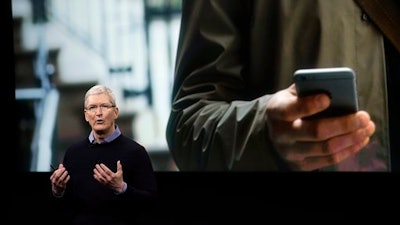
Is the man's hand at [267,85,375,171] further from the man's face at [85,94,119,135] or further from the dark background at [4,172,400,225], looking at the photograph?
the man's face at [85,94,119,135]

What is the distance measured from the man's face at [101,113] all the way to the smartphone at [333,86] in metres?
0.71

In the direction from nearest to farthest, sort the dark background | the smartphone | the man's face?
the smartphone, the man's face, the dark background

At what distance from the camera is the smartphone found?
2512mm

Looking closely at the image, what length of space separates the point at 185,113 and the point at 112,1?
587mm

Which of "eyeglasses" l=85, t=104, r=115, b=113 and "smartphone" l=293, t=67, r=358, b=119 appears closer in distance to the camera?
"smartphone" l=293, t=67, r=358, b=119

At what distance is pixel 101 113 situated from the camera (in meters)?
2.62


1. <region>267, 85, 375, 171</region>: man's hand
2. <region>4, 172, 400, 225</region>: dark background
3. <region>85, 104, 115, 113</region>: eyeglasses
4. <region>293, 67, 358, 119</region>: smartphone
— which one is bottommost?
<region>4, 172, 400, 225</region>: dark background

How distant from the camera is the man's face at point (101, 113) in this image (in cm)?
262

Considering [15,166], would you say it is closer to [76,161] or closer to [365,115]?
[76,161]

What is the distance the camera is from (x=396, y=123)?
2.68 meters

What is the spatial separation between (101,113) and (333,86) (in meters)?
0.88

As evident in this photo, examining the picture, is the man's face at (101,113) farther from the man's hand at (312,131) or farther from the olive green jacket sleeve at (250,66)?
the man's hand at (312,131)

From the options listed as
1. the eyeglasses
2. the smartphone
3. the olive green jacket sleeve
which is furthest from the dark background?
the eyeglasses

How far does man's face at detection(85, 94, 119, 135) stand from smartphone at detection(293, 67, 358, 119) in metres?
0.71
